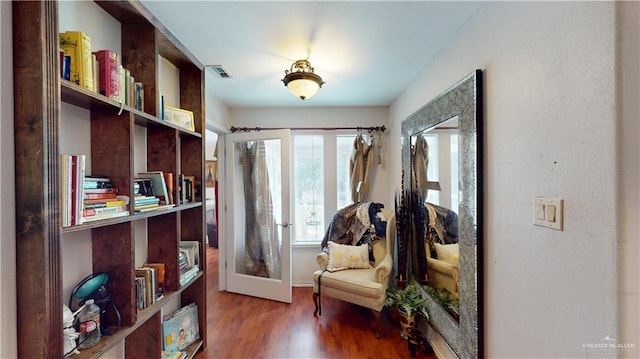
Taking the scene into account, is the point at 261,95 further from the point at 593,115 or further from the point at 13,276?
the point at 593,115

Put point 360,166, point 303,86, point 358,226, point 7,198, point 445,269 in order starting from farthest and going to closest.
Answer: point 360,166 < point 358,226 < point 303,86 < point 445,269 < point 7,198

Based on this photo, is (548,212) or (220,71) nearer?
(548,212)

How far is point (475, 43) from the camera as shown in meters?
1.49

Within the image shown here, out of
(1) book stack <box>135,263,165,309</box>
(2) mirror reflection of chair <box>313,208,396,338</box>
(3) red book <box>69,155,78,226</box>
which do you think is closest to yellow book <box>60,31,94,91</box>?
(3) red book <box>69,155,78,226</box>

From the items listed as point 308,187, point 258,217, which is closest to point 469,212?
point 308,187

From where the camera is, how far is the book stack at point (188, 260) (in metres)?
1.79

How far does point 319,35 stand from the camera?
168 cm

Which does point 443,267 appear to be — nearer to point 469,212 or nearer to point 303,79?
point 469,212

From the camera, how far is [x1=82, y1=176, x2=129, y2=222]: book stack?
1.08 meters

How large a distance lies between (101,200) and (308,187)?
8.05ft

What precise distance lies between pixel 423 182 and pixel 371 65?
1.07 m

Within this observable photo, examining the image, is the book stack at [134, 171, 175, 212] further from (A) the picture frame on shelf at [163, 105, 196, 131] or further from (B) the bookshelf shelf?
(A) the picture frame on shelf at [163, 105, 196, 131]

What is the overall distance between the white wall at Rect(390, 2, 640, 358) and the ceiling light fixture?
1.05m

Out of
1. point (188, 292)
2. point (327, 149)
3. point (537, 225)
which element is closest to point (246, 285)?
point (188, 292)
